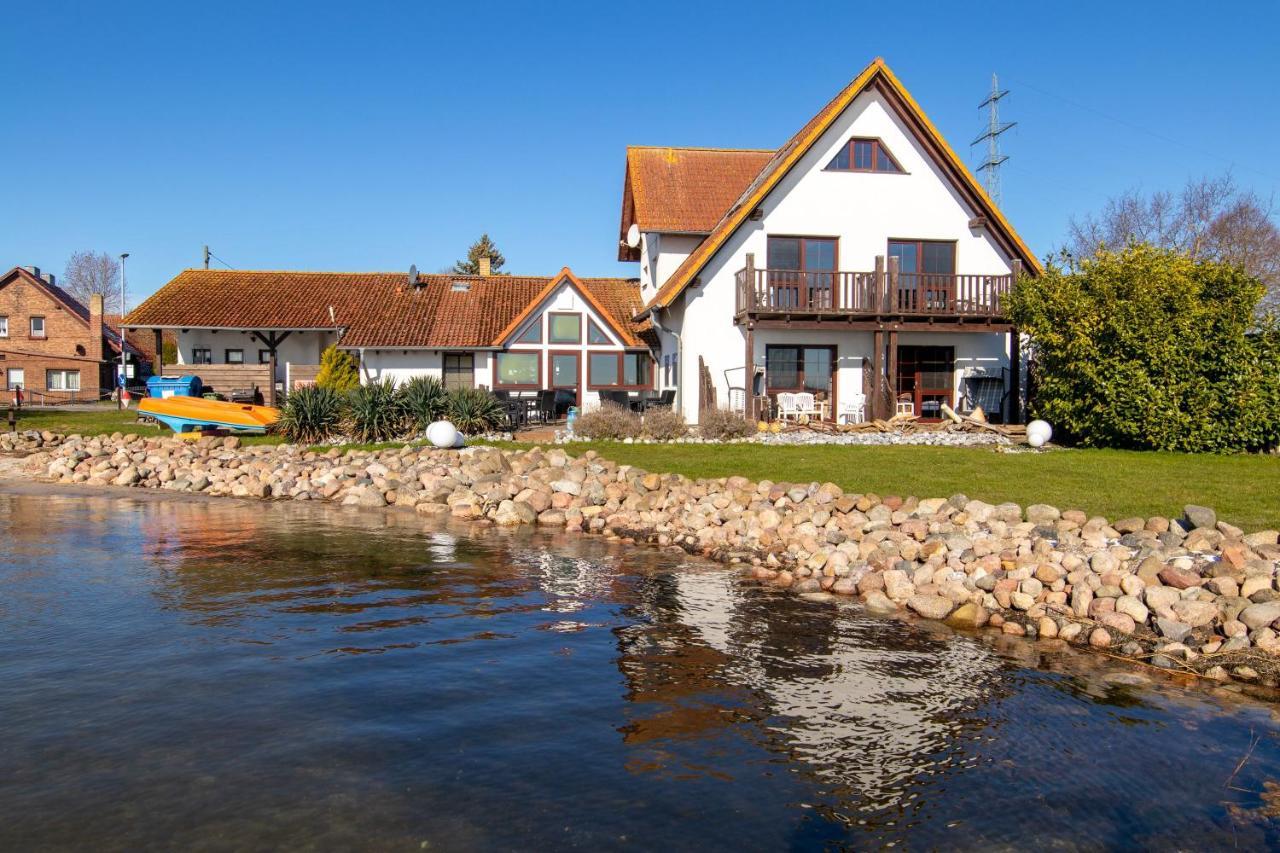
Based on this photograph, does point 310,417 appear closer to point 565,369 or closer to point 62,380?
point 565,369

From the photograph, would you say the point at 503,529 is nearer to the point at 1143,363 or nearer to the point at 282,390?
the point at 1143,363

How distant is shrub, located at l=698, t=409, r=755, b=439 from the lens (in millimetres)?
18672

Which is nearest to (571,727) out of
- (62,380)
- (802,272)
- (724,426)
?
(724,426)

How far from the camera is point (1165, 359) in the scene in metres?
16.4

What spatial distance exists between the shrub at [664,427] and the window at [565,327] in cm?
827

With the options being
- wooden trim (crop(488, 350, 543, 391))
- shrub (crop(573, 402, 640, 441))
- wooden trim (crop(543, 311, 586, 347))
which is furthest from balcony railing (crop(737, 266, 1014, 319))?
→ wooden trim (crop(488, 350, 543, 391))

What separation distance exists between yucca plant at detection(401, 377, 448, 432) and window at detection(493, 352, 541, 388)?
6.30 metres

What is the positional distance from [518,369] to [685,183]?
284 inches

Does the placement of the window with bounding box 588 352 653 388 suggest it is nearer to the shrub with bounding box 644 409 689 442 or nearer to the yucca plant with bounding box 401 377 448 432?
the yucca plant with bounding box 401 377 448 432

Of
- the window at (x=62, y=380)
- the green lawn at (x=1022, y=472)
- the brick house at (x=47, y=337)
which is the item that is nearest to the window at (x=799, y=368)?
the green lawn at (x=1022, y=472)

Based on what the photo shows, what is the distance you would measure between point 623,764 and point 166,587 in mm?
6285

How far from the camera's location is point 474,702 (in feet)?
21.5

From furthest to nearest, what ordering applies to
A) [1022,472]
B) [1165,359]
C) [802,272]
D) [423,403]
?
[802,272], [423,403], [1165,359], [1022,472]

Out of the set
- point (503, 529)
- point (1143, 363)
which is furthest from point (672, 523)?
point (1143, 363)
